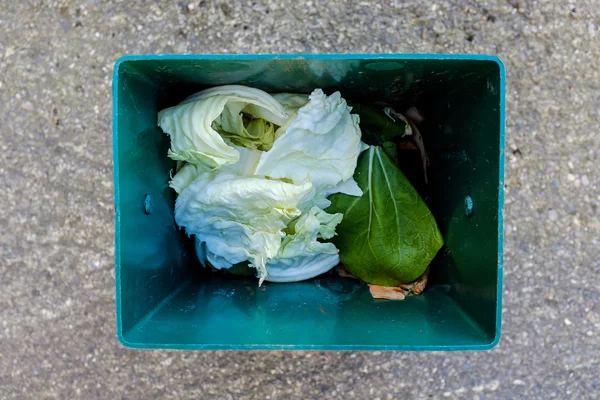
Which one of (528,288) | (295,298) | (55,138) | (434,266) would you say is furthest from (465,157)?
(55,138)

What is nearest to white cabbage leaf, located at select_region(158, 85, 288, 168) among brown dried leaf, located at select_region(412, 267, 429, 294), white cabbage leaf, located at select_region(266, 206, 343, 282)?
white cabbage leaf, located at select_region(266, 206, 343, 282)

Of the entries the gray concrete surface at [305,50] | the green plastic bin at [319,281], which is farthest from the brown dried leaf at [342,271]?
the gray concrete surface at [305,50]

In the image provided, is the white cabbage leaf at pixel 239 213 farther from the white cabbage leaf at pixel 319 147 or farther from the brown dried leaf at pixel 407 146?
the brown dried leaf at pixel 407 146

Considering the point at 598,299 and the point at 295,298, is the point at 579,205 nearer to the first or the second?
the point at 598,299

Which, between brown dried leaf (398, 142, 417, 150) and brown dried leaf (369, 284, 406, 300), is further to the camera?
brown dried leaf (398, 142, 417, 150)

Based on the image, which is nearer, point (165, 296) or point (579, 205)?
point (165, 296)

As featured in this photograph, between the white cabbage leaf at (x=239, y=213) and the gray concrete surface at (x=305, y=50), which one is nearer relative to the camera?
the white cabbage leaf at (x=239, y=213)

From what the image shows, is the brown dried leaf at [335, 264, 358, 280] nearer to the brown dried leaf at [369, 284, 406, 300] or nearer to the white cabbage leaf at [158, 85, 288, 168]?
the brown dried leaf at [369, 284, 406, 300]
